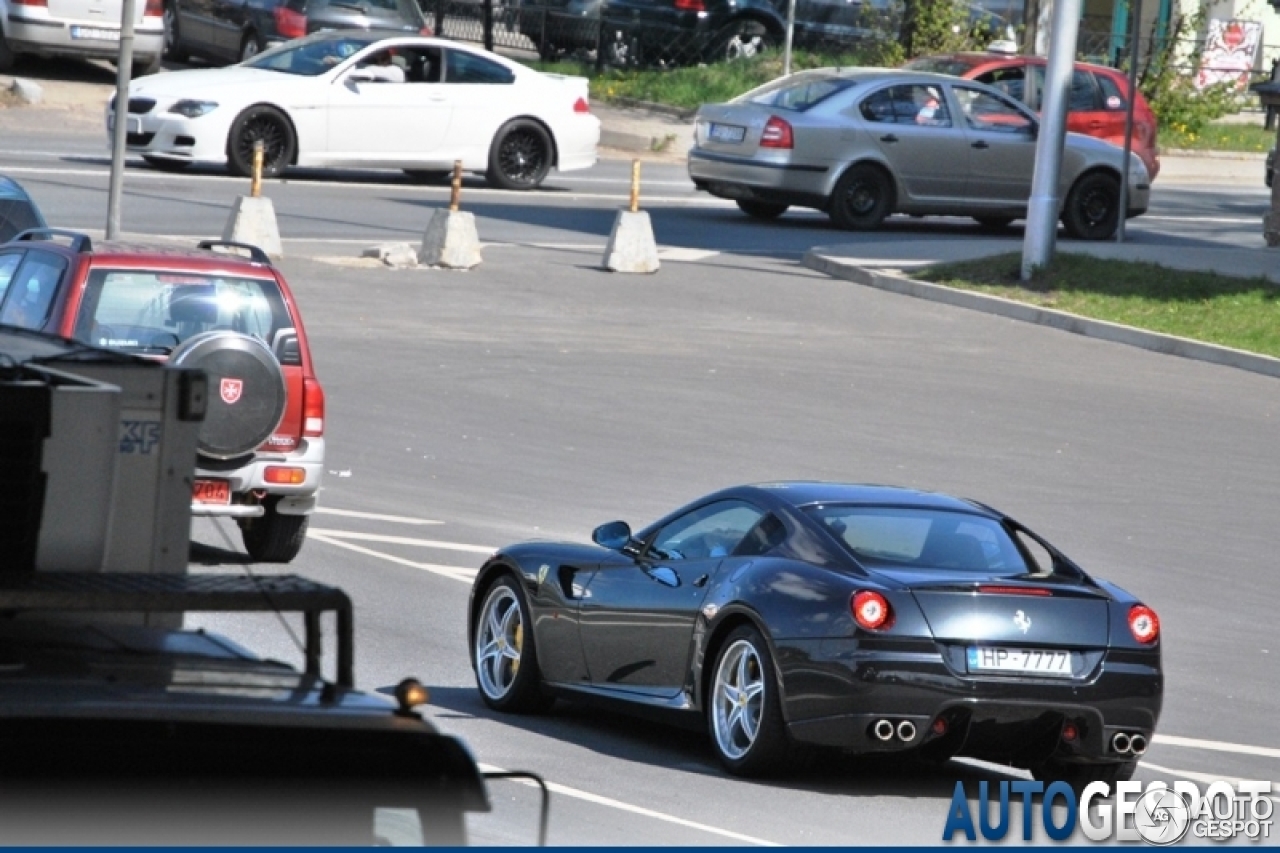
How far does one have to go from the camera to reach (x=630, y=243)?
77.3 feet

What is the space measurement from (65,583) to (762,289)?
19.5m

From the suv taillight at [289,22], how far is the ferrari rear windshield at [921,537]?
2465cm

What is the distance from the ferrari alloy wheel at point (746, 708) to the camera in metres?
8.84

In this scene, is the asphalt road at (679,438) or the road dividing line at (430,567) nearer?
the asphalt road at (679,438)

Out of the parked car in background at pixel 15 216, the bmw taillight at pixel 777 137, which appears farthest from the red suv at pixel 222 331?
the bmw taillight at pixel 777 137

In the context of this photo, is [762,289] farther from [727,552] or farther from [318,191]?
[727,552]

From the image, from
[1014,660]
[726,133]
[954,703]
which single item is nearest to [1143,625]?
[1014,660]

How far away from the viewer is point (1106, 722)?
346 inches

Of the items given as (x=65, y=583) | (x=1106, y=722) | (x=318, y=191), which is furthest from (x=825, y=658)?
(x=318, y=191)

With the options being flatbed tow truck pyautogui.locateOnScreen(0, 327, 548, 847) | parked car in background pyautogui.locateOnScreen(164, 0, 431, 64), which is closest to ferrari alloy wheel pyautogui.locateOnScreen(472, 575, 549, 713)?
flatbed tow truck pyautogui.locateOnScreen(0, 327, 548, 847)

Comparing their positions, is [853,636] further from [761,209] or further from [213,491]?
[761,209]

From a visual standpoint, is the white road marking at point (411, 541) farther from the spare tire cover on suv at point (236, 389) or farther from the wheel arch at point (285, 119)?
the wheel arch at point (285, 119)

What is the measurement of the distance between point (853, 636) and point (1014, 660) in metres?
0.61

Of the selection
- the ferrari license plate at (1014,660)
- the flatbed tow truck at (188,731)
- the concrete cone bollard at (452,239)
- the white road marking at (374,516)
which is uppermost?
the flatbed tow truck at (188,731)
